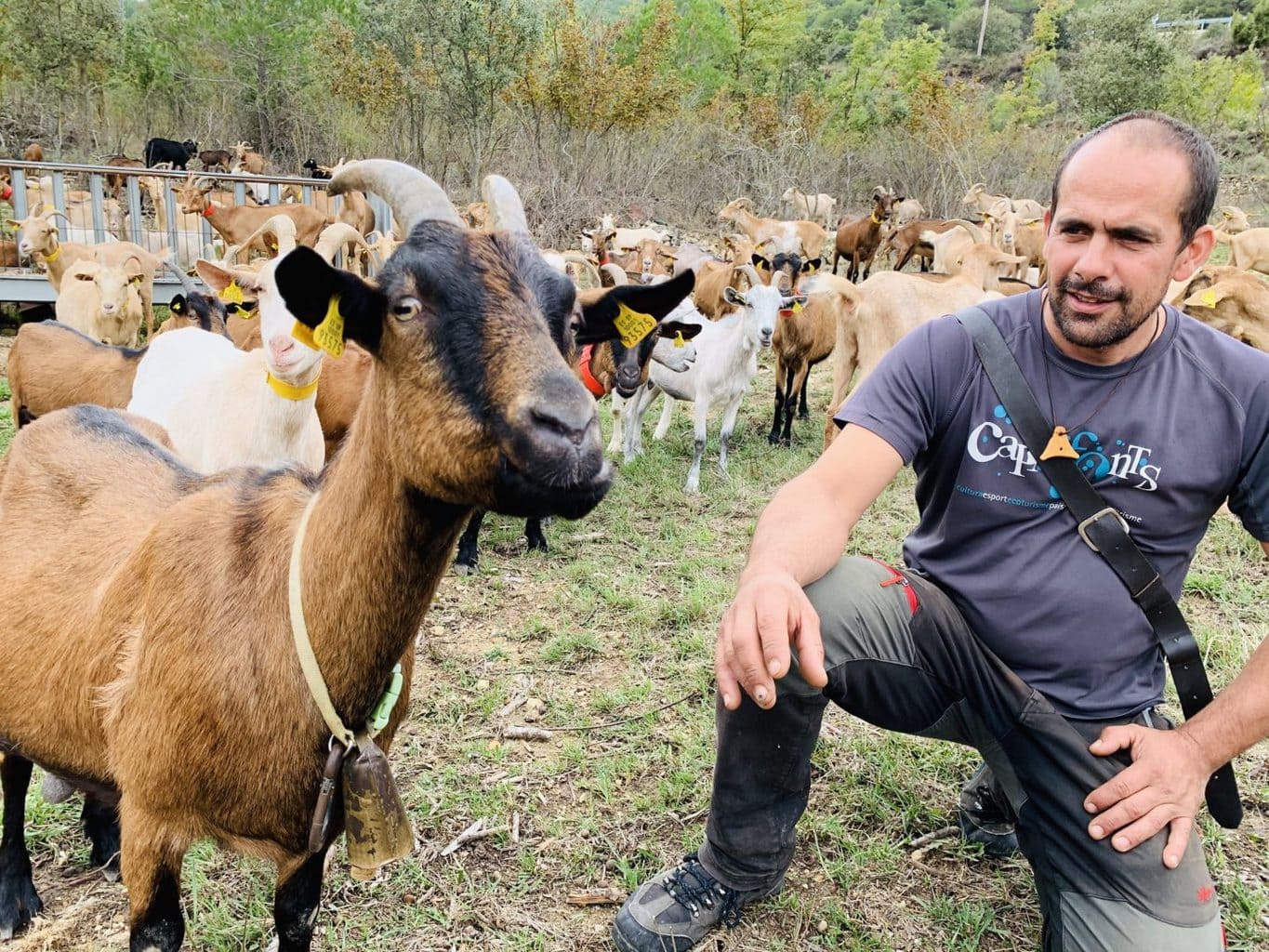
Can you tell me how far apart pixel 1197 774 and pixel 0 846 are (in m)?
3.22

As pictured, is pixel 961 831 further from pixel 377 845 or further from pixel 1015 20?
pixel 1015 20

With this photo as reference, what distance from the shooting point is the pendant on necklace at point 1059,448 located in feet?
7.09

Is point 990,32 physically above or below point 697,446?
above

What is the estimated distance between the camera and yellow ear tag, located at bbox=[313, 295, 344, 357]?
1659 millimetres

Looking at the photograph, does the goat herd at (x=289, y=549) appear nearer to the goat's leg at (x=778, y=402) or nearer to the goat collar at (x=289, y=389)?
the goat collar at (x=289, y=389)

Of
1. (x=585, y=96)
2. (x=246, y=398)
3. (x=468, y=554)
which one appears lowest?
(x=468, y=554)

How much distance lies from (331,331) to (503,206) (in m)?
0.65

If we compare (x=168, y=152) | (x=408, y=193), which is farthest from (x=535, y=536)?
(x=168, y=152)

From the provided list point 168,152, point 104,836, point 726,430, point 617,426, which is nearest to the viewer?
point 104,836

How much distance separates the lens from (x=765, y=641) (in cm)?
168

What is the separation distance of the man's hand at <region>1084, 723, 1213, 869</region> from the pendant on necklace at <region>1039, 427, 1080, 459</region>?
0.67m

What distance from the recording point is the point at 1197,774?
6.40 feet

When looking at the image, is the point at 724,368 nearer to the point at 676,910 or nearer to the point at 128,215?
the point at 676,910

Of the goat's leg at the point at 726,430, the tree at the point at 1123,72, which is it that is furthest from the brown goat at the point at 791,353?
the tree at the point at 1123,72
